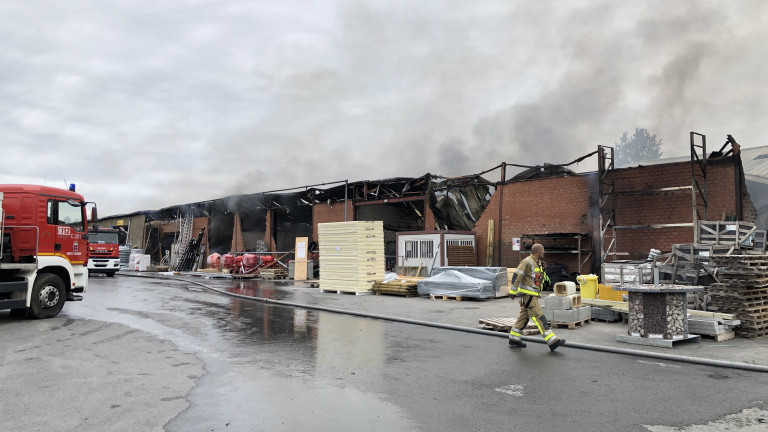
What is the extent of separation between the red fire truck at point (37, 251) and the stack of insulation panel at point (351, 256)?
8027mm

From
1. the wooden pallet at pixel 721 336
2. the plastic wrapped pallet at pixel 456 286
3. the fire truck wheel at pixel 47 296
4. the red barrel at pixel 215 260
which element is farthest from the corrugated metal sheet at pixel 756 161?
the red barrel at pixel 215 260

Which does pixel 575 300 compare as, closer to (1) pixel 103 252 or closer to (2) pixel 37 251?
(2) pixel 37 251

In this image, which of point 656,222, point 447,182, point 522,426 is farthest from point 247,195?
point 522,426

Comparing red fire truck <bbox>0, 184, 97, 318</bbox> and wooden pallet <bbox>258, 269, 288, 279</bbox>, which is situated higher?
red fire truck <bbox>0, 184, 97, 318</bbox>

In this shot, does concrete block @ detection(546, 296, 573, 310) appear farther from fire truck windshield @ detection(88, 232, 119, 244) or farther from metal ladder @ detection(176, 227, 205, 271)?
metal ladder @ detection(176, 227, 205, 271)

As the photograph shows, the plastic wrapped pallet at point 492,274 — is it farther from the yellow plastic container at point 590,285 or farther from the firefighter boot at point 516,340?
the firefighter boot at point 516,340

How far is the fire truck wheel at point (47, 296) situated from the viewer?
418 inches

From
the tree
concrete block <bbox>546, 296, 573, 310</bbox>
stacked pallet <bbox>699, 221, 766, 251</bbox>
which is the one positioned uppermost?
the tree

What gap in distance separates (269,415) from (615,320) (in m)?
8.42

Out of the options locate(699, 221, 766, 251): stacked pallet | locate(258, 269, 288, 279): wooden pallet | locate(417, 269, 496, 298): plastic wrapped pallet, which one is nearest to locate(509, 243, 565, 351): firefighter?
locate(417, 269, 496, 298): plastic wrapped pallet

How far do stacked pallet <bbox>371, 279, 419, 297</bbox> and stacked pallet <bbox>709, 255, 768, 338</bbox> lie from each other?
8.88m

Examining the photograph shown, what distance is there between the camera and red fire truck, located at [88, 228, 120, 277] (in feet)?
84.2

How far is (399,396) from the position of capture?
5.22 meters

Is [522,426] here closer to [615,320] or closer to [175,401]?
[175,401]
